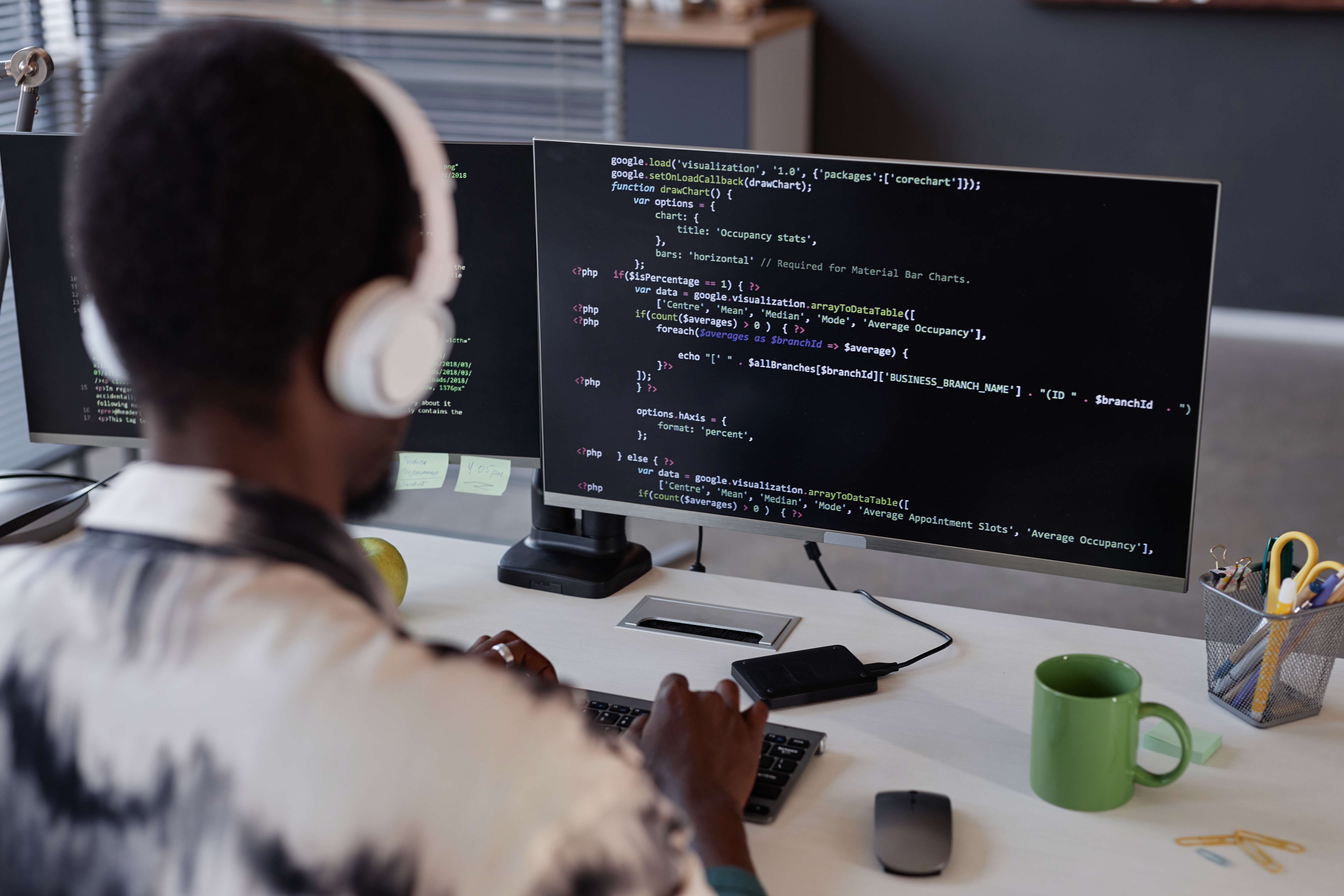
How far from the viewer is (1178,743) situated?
104 cm

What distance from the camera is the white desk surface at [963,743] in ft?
2.96

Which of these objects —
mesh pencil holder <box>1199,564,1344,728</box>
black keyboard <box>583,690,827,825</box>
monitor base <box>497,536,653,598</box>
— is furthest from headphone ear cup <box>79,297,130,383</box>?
mesh pencil holder <box>1199,564,1344,728</box>

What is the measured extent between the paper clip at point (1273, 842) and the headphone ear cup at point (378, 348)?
28.1 inches

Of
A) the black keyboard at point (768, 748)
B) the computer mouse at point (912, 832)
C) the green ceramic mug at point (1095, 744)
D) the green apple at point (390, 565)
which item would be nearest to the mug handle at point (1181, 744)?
the green ceramic mug at point (1095, 744)

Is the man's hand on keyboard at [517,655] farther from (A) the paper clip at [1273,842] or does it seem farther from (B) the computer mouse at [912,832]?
(A) the paper clip at [1273,842]

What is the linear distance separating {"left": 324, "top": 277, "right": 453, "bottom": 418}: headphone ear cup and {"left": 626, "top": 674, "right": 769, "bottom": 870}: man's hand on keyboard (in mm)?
404

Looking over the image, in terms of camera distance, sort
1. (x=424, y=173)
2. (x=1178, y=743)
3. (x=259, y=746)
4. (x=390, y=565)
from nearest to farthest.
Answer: (x=259, y=746), (x=424, y=173), (x=1178, y=743), (x=390, y=565)

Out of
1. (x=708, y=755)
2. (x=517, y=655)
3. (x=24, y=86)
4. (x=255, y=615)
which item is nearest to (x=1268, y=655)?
(x=708, y=755)

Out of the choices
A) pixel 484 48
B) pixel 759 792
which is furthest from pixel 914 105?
pixel 759 792

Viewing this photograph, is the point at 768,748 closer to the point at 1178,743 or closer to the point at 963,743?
the point at 963,743

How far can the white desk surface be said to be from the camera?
90cm

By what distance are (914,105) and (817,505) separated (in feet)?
12.1

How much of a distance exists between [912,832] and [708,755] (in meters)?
0.16

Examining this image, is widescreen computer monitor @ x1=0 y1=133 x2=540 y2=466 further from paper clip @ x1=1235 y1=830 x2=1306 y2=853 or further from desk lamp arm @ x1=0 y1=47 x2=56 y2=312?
paper clip @ x1=1235 y1=830 x2=1306 y2=853
